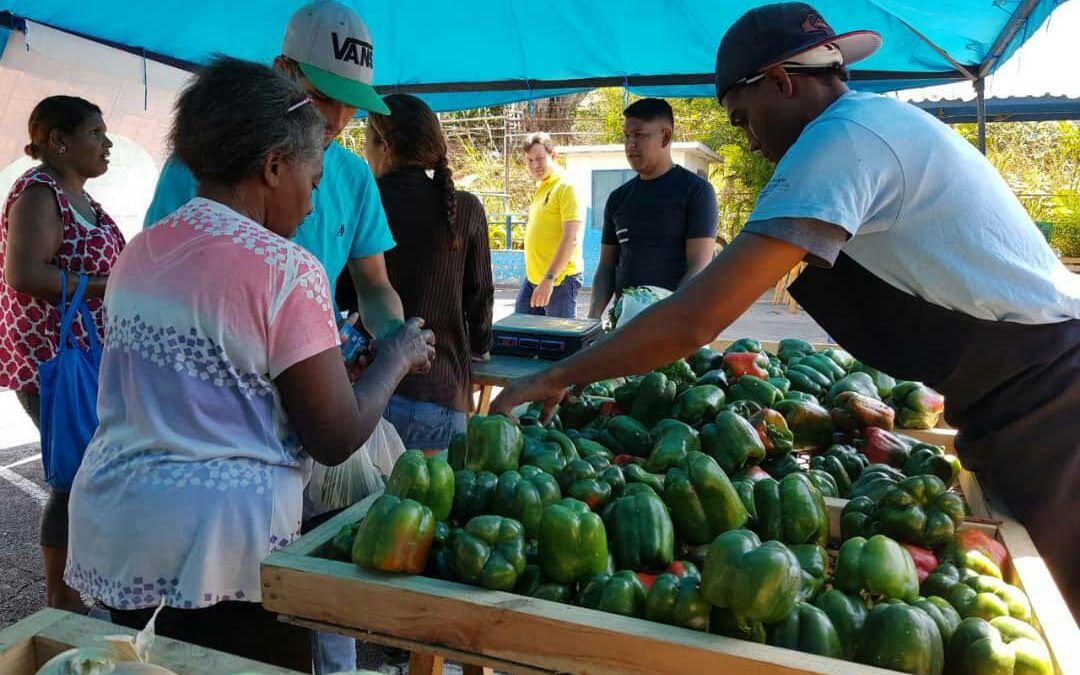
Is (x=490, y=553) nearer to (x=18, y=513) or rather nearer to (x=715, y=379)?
(x=715, y=379)

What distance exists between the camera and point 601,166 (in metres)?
17.8

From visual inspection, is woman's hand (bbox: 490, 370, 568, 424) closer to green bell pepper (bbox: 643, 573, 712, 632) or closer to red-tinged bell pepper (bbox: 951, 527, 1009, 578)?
green bell pepper (bbox: 643, 573, 712, 632)

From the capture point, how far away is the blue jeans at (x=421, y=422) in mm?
3684

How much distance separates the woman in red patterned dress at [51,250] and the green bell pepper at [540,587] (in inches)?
92.9

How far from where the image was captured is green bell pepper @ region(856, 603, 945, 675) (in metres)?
1.32

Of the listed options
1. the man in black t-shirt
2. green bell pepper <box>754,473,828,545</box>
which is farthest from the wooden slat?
the man in black t-shirt

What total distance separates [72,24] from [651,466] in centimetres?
496

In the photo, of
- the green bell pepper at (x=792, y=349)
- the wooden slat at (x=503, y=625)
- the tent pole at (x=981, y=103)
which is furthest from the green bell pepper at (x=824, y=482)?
the tent pole at (x=981, y=103)

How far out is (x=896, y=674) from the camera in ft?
4.09

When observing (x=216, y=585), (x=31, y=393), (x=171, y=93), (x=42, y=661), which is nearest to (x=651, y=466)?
(x=216, y=585)

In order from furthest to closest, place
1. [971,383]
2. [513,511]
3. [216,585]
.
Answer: [971,383] < [513,511] < [216,585]

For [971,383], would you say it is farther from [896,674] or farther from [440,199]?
[440,199]

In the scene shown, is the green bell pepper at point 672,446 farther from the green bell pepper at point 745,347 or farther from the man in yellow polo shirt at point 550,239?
the man in yellow polo shirt at point 550,239

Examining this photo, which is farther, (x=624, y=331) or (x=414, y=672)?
(x=414, y=672)
